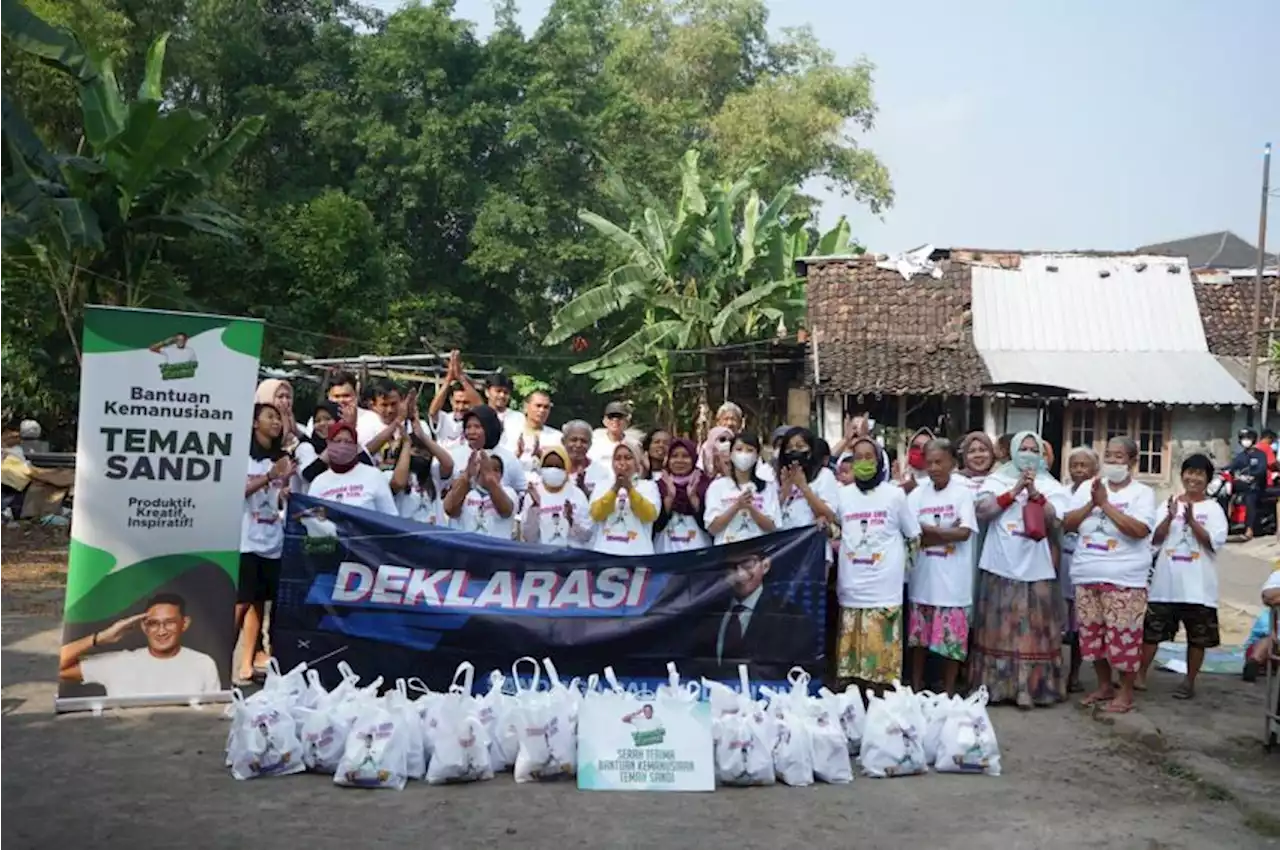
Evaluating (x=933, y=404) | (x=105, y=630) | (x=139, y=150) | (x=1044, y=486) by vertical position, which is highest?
(x=139, y=150)

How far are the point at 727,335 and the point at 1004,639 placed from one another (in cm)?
1843

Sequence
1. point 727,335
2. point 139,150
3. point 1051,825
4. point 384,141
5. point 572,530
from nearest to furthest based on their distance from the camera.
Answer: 1. point 1051,825
2. point 572,530
3. point 139,150
4. point 727,335
5. point 384,141

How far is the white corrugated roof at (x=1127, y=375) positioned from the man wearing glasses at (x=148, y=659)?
17.5 meters

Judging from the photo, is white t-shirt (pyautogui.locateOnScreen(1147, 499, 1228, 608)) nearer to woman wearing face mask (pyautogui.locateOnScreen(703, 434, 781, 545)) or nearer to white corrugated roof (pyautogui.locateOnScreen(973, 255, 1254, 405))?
woman wearing face mask (pyautogui.locateOnScreen(703, 434, 781, 545))

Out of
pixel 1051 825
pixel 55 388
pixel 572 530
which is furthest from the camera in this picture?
pixel 55 388

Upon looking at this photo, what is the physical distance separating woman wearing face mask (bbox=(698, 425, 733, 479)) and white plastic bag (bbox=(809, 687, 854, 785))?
1732mm

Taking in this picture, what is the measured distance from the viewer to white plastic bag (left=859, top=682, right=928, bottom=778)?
6.30 metres

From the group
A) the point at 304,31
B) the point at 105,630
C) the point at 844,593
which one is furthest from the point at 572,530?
the point at 304,31

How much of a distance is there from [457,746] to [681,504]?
210 cm

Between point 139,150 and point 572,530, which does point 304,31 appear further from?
point 572,530

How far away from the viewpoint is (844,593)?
7.42 m

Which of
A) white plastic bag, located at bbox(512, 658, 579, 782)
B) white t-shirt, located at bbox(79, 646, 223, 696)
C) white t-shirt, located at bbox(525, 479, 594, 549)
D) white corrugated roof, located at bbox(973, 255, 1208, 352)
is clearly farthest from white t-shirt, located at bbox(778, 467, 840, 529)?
white corrugated roof, located at bbox(973, 255, 1208, 352)

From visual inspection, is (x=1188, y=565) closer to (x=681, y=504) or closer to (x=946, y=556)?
(x=946, y=556)

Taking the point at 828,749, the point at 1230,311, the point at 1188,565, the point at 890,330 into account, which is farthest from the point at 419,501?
the point at 1230,311
